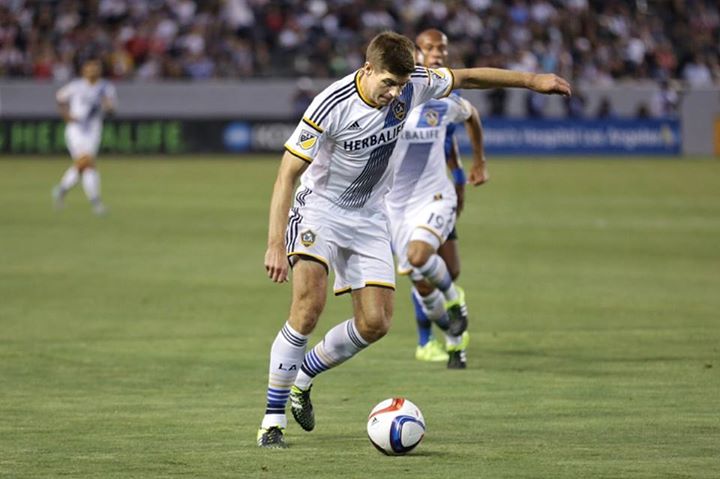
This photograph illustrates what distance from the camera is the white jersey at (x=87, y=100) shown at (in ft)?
86.0

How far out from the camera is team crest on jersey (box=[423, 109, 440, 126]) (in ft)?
36.3

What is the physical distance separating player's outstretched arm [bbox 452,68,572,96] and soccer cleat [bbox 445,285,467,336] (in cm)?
290

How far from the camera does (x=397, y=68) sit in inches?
292

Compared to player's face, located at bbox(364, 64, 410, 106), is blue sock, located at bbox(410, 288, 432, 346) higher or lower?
lower

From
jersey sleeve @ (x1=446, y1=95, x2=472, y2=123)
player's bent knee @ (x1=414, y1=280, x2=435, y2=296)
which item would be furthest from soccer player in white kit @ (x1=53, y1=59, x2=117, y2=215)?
player's bent knee @ (x1=414, y1=280, x2=435, y2=296)

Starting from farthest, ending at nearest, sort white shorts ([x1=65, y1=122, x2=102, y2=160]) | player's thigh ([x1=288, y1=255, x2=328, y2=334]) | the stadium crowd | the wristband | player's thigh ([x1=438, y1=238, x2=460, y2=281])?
the stadium crowd, white shorts ([x1=65, y1=122, x2=102, y2=160]), the wristband, player's thigh ([x1=438, y1=238, x2=460, y2=281]), player's thigh ([x1=288, y1=255, x2=328, y2=334])

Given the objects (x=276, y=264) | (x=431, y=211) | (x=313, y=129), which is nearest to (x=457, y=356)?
(x=431, y=211)

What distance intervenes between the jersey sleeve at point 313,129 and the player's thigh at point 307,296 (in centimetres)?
68

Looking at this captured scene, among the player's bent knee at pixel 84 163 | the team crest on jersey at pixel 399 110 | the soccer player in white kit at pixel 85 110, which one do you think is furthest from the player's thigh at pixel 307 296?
the soccer player in white kit at pixel 85 110

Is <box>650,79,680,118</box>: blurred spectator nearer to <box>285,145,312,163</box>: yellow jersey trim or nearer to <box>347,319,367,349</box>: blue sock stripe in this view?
<box>347,319,367,349</box>: blue sock stripe

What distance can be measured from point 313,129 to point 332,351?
1364mm

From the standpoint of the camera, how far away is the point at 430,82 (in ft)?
26.7

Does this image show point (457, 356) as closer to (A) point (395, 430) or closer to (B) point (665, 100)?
(A) point (395, 430)

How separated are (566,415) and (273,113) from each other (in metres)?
33.1
